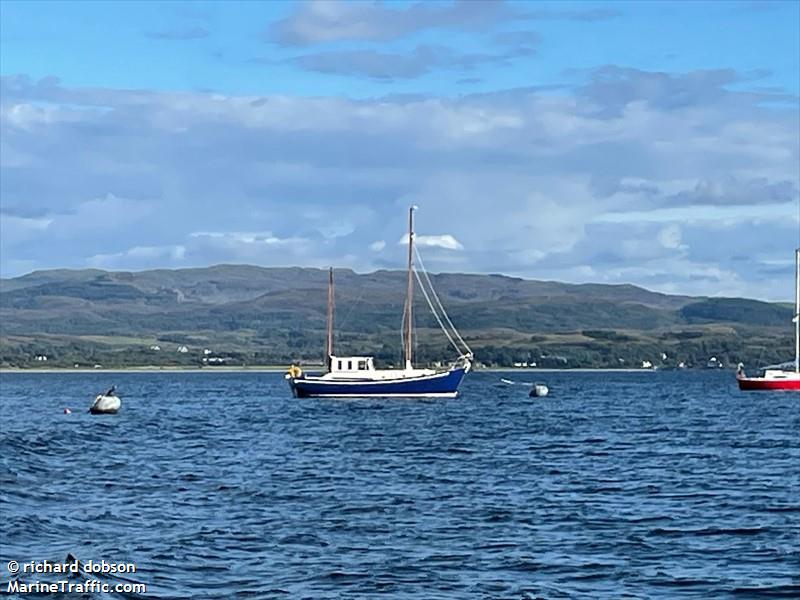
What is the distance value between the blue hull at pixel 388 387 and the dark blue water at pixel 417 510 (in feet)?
115

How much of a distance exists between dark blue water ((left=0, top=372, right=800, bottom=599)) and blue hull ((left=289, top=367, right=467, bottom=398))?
115 feet

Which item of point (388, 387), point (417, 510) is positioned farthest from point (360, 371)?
point (417, 510)

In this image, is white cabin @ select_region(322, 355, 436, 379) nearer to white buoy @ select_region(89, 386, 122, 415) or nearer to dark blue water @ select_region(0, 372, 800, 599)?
A: white buoy @ select_region(89, 386, 122, 415)

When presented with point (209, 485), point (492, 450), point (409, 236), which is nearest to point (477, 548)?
point (209, 485)

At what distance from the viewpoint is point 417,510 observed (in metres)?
40.6

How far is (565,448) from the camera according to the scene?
67.4 m

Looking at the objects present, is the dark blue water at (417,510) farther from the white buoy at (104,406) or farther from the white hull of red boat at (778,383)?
the white hull of red boat at (778,383)

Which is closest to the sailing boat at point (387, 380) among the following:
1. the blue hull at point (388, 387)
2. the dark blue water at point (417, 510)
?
the blue hull at point (388, 387)

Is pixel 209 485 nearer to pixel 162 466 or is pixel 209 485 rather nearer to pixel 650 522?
pixel 162 466

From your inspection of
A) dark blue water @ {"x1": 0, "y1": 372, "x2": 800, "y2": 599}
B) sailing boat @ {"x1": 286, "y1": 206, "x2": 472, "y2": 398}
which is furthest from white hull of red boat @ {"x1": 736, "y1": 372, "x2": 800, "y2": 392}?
dark blue water @ {"x1": 0, "y1": 372, "x2": 800, "y2": 599}

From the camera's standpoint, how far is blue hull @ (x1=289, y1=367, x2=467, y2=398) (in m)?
119

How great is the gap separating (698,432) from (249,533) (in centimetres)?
5077

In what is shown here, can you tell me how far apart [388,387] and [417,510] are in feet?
257

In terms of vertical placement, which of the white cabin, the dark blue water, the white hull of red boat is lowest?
the dark blue water
